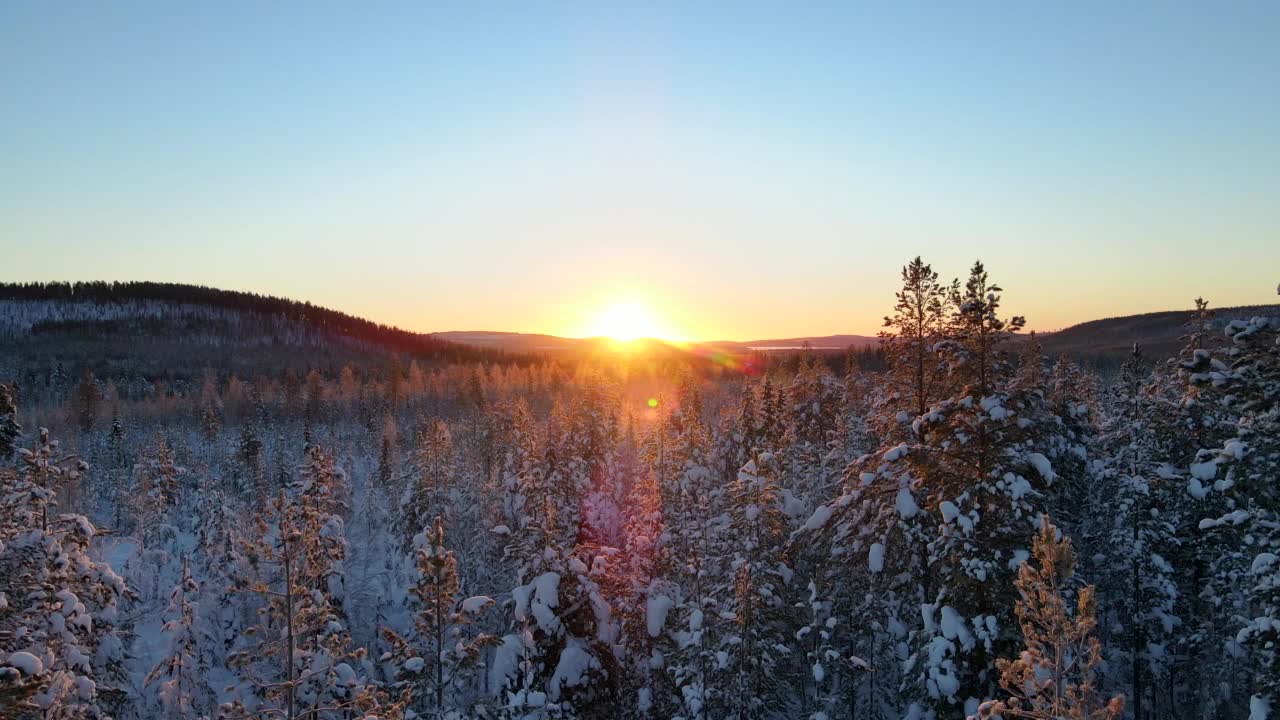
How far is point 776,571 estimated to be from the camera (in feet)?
58.7

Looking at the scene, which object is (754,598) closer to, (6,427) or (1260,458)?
(1260,458)

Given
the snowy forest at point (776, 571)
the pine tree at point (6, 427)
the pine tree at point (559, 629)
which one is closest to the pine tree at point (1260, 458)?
the snowy forest at point (776, 571)

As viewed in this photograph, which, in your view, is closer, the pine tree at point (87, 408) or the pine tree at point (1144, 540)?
the pine tree at point (1144, 540)

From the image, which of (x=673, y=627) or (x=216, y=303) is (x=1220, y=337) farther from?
(x=216, y=303)

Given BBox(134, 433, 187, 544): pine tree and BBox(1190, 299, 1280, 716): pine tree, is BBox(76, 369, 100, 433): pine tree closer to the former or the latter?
BBox(134, 433, 187, 544): pine tree

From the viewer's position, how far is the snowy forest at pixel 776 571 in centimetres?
1115

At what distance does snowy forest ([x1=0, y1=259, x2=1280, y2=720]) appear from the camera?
1115 cm

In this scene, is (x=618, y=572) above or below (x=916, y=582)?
below

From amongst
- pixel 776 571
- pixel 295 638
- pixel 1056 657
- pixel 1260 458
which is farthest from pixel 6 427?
pixel 1260 458

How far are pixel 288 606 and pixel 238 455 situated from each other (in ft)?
209

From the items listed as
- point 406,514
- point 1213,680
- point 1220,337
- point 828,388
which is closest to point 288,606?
point 1220,337

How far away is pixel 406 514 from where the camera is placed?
3603 centimetres

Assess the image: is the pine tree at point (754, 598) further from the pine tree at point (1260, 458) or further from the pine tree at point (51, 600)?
the pine tree at point (51, 600)

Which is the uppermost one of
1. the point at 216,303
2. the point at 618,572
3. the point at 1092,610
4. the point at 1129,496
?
the point at 216,303
